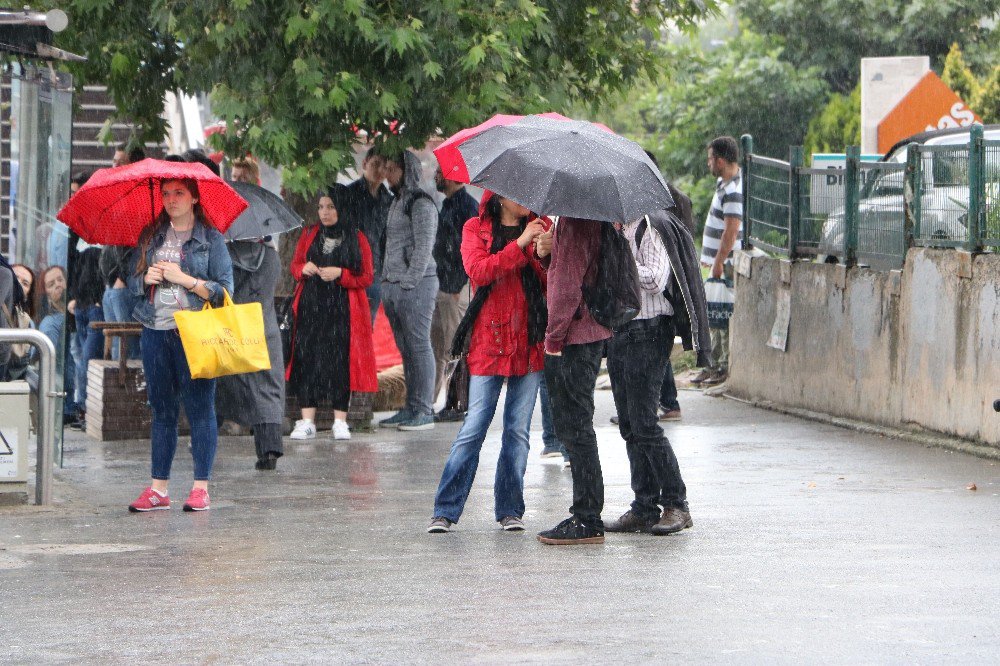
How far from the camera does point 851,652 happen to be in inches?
234

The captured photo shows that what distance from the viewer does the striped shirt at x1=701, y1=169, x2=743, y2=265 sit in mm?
14500

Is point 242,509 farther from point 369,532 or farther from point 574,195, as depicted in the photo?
point 574,195

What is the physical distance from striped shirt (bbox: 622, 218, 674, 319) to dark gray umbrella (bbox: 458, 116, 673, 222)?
29 centimetres

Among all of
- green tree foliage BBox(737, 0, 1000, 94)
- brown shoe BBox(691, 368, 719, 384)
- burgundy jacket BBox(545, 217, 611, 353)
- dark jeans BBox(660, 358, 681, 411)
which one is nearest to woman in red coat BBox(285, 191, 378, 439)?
dark jeans BBox(660, 358, 681, 411)

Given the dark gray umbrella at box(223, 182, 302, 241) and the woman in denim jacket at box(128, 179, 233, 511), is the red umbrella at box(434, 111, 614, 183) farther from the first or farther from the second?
the dark gray umbrella at box(223, 182, 302, 241)

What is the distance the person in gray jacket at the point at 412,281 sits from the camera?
42.5ft

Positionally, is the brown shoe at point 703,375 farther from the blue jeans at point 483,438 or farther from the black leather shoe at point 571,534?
the black leather shoe at point 571,534

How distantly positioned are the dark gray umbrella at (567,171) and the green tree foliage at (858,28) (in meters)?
28.1

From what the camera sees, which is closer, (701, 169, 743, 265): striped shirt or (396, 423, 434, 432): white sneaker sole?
(396, 423, 434, 432): white sneaker sole

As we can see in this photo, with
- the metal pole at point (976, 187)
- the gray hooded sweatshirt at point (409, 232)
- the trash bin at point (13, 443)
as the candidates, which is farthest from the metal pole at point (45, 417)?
the metal pole at point (976, 187)

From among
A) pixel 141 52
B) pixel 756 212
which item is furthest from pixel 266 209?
pixel 756 212

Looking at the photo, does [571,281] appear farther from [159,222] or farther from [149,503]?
[149,503]

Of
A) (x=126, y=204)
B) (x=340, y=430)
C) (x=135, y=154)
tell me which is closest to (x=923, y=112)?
(x=340, y=430)

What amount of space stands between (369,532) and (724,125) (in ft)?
94.4
